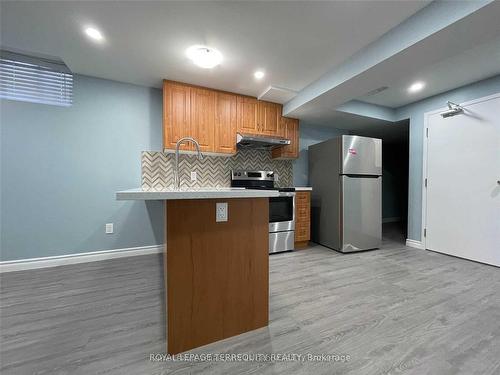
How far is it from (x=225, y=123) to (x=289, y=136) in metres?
1.11

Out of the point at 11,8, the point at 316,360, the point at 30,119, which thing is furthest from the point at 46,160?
the point at 316,360

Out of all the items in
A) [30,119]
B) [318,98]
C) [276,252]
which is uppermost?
[318,98]

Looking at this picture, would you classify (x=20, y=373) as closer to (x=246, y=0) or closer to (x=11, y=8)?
(x=11, y=8)

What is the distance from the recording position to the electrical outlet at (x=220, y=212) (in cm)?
121

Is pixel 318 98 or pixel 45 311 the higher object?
pixel 318 98

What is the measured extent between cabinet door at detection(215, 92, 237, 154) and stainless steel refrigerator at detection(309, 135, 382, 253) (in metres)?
1.51

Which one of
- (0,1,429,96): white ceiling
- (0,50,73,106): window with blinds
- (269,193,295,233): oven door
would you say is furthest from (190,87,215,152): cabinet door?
(0,50,73,106): window with blinds

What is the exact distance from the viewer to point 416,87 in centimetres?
276

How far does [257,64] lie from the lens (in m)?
2.26

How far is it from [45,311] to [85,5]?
2.29 meters

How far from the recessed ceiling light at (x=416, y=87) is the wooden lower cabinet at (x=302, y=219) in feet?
6.44

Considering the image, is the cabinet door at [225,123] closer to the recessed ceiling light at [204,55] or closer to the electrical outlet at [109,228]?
the recessed ceiling light at [204,55]

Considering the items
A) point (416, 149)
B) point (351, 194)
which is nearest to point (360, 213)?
point (351, 194)

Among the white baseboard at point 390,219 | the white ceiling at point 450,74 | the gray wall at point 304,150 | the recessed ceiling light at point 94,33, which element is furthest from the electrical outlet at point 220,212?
the white baseboard at point 390,219
